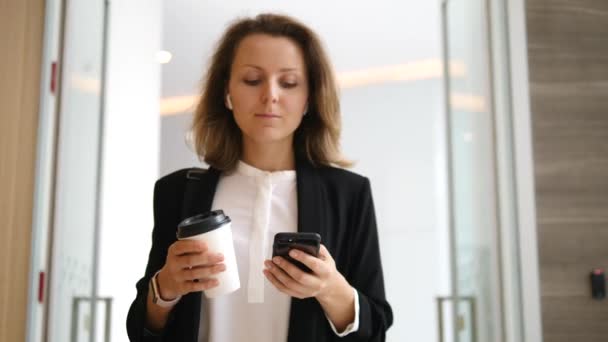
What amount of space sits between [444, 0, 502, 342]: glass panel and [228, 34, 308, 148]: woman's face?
76 cm

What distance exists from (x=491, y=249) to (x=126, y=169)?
6.16 feet

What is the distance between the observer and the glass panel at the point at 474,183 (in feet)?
5.79

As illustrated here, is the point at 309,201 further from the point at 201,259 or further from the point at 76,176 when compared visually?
the point at 76,176

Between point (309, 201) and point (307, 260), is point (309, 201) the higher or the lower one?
the higher one

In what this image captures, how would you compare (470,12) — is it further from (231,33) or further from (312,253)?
(312,253)

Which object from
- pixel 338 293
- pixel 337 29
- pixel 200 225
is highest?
pixel 337 29

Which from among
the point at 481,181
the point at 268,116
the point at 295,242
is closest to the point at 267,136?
the point at 268,116

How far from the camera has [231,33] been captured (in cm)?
131

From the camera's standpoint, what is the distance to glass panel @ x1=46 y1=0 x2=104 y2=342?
1.79 m

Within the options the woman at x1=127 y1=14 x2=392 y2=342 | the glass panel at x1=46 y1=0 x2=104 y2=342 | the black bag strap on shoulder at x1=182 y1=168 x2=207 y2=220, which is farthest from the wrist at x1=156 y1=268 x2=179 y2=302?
the glass panel at x1=46 y1=0 x2=104 y2=342

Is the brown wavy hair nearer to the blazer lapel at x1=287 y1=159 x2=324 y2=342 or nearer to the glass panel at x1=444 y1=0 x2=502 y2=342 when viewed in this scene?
the blazer lapel at x1=287 y1=159 x2=324 y2=342

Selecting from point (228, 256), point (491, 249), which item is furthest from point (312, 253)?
point (491, 249)

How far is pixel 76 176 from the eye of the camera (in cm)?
189

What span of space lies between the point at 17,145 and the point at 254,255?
966mm
